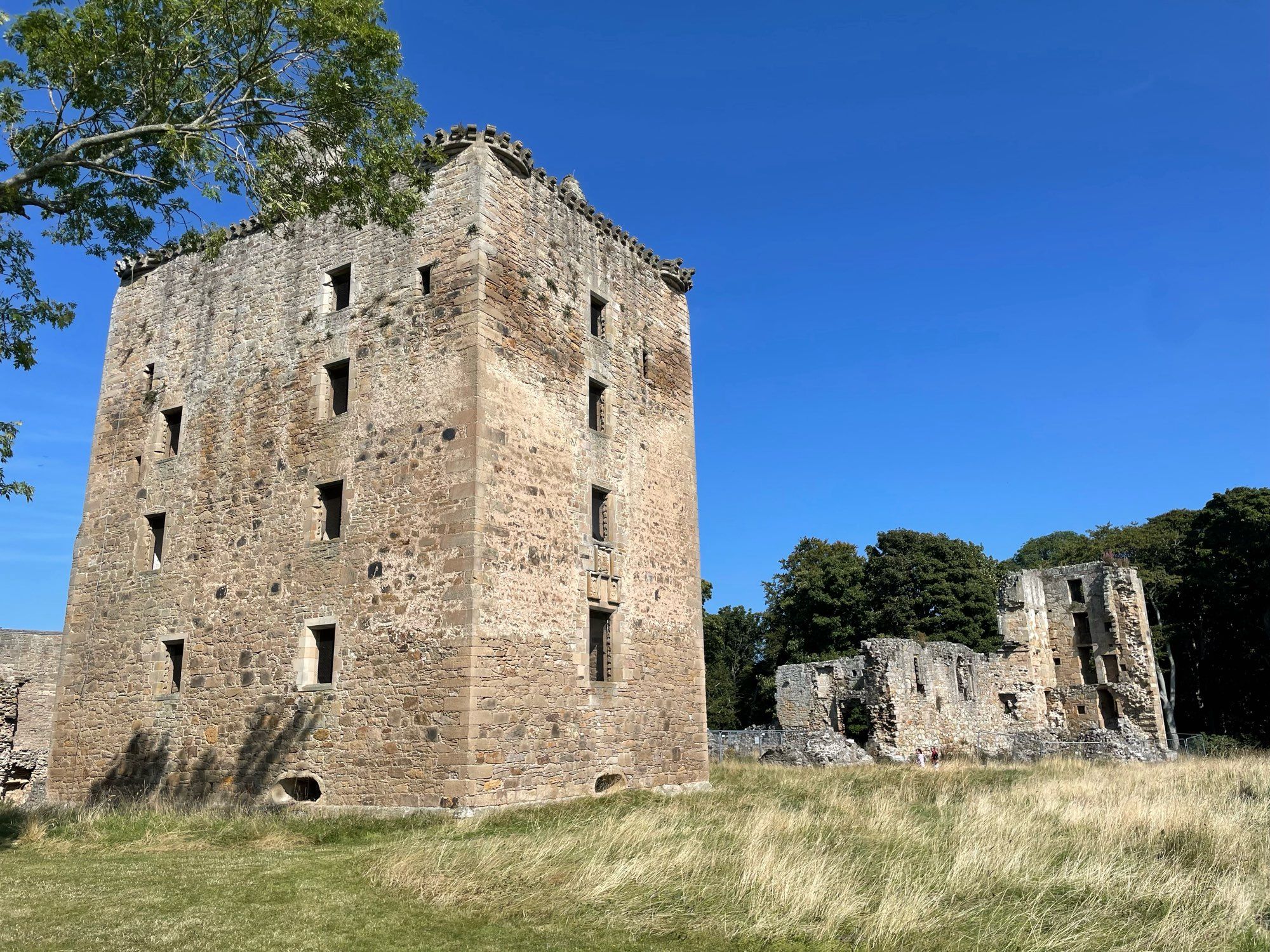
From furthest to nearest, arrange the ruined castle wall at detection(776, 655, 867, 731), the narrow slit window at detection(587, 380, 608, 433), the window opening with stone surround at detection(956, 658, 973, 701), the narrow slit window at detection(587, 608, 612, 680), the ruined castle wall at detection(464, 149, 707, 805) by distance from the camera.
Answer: the window opening with stone surround at detection(956, 658, 973, 701)
the ruined castle wall at detection(776, 655, 867, 731)
the narrow slit window at detection(587, 380, 608, 433)
the narrow slit window at detection(587, 608, 612, 680)
the ruined castle wall at detection(464, 149, 707, 805)

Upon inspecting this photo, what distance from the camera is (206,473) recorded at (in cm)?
1717

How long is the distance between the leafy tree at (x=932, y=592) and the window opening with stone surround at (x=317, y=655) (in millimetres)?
33912

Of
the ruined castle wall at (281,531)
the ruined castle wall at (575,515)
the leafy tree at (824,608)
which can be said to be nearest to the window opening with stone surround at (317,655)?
the ruined castle wall at (281,531)

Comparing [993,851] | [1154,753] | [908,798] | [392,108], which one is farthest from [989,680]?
[392,108]

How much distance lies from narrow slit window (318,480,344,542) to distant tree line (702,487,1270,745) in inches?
1131

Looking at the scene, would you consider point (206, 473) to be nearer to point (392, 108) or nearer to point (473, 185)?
point (473, 185)

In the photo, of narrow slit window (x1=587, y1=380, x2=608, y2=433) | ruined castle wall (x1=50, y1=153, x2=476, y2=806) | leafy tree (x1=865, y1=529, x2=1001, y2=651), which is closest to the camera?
ruined castle wall (x1=50, y1=153, x2=476, y2=806)

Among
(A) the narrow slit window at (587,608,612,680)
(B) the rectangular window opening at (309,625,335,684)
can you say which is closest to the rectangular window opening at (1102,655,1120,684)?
(A) the narrow slit window at (587,608,612,680)

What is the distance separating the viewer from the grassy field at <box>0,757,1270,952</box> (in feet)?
23.3

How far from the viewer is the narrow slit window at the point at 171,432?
18266mm

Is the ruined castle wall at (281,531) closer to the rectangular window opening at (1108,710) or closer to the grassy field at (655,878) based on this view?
the grassy field at (655,878)

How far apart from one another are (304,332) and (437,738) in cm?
812

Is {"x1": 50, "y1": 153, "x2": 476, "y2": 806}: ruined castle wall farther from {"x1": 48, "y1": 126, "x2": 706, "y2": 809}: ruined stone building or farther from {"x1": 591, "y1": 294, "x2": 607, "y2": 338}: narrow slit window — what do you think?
{"x1": 591, "y1": 294, "x2": 607, "y2": 338}: narrow slit window

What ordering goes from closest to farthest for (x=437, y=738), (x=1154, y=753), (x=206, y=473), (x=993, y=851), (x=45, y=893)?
(x=45, y=893)
(x=993, y=851)
(x=437, y=738)
(x=206, y=473)
(x=1154, y=753)
